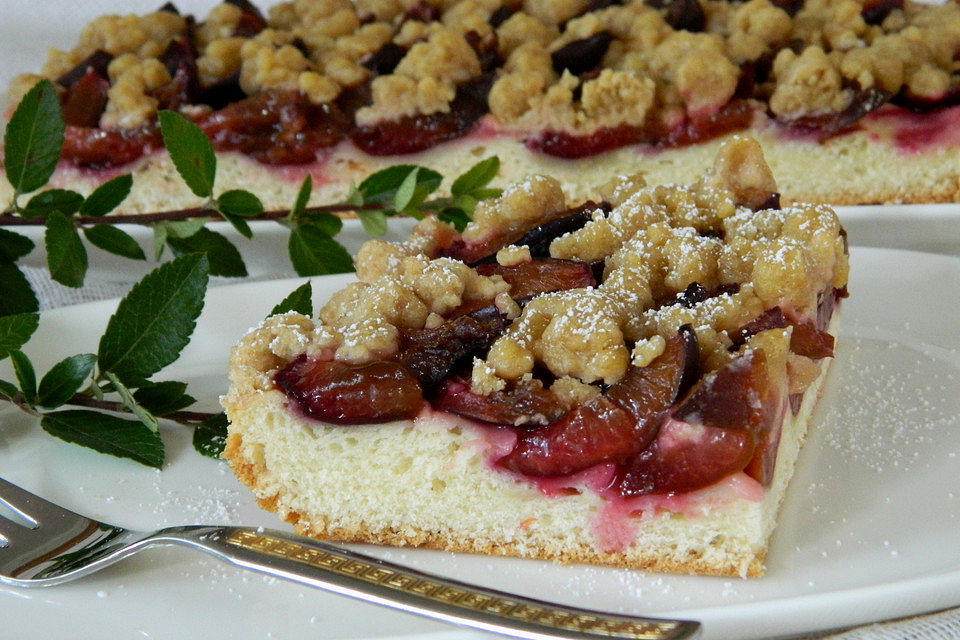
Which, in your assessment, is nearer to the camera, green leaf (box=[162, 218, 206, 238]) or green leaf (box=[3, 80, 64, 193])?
green leaf (box=[3, 80, 64, 193])

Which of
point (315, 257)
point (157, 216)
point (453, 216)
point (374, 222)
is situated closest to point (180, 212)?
point (157, 216)

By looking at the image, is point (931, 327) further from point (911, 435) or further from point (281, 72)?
point (281, 72)

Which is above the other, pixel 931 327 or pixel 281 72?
pixel 281 72

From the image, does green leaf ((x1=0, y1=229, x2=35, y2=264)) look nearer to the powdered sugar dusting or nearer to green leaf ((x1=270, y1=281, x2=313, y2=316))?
green leaf ((x1=270, y1=281, x2=313, y2=316))

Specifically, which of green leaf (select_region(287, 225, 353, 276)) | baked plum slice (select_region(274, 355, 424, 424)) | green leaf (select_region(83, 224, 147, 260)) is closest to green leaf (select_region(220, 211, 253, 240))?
green leaf (select_region(287, 225, 353, 276))

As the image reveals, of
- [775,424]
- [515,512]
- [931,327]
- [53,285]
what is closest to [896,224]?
[931,327]

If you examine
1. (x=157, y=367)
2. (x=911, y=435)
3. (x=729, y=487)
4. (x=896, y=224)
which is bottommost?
(x=896, y=224)

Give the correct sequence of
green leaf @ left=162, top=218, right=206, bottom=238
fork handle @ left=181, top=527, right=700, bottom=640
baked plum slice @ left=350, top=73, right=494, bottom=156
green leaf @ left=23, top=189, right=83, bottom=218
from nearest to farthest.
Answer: fork handle @ left=181, top=527, right=700, bottom=640 → green leaf @ left=23, top=189, right=83, bottom=218 → green leaf @ left=162, top=218, right=206, bottom=238 → baked plum slice @ left=350, top=73, right=494, bottom=156
